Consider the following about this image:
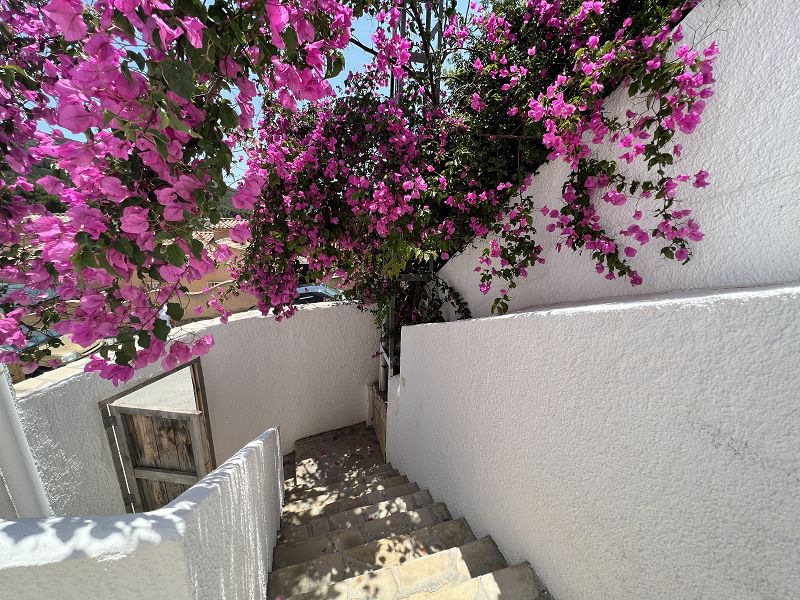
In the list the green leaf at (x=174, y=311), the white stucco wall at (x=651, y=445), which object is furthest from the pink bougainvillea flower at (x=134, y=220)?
the white stucco wall at (x=651, y=445)

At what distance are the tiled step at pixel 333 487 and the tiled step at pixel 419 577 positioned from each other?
7.57 ft

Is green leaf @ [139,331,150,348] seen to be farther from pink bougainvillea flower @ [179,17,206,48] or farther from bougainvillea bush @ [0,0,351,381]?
pink bougainvillea flower @ [179,17,206,48]

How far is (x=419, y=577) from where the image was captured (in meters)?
1.71

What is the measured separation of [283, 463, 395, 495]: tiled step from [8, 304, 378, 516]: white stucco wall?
1.12 m

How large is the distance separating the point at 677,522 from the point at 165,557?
1.37 metres

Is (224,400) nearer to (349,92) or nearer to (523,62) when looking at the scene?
(349,92)

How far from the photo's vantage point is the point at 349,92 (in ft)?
10.2

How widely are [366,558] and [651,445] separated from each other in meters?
1.87

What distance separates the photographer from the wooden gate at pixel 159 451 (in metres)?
3.69

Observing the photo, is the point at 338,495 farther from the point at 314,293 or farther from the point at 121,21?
the point at 314,293

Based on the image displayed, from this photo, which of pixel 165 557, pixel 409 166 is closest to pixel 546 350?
pixel 165 557

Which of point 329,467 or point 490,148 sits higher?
point 490,148

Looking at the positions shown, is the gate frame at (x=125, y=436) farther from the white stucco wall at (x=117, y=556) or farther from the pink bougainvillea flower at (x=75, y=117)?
the pink bougainvillea flower at (x=75, y=117)

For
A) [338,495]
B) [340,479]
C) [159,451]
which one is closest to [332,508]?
[338,495]
